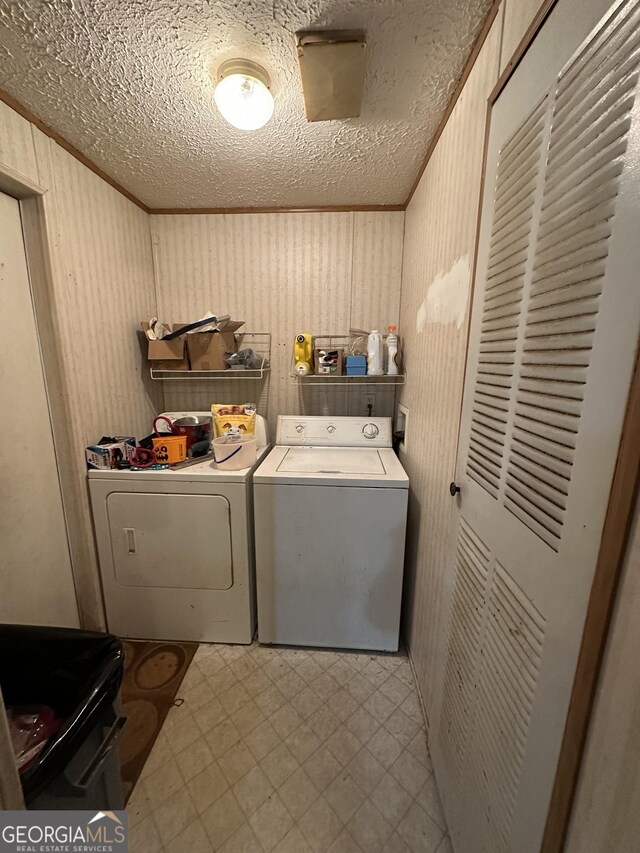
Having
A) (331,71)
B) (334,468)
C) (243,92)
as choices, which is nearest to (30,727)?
(334,468)

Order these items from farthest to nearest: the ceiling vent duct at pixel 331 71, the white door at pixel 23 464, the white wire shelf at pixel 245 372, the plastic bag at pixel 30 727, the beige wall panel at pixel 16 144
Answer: the white wire shelf at pixel 245 372 → the white door at pixel 23 464 → the beige wall panel at pixel 16 144 → the ceiling vent duct at pixel 331 71 → the plastic bag at pixel 30 727

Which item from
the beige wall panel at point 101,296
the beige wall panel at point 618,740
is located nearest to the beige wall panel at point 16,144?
the beige wall panel at point 101,296

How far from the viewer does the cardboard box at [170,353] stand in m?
1.97

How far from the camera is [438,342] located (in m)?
1.32

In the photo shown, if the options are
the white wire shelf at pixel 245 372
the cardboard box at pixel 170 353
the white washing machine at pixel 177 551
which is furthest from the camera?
the white wire shelf at pixel 245 372

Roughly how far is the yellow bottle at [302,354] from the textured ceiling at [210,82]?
2.80 feet

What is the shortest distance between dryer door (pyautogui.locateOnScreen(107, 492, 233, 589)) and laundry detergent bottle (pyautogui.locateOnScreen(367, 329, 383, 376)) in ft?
3.84

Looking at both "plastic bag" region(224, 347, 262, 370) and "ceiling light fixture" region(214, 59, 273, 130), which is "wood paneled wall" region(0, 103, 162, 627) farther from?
"ceiling light fixture" region(214, 59, 273, 130)

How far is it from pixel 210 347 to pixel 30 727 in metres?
1.77

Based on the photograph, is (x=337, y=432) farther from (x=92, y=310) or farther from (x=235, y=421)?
(x=92, y=310)

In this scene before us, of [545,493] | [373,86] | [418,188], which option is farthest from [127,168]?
[545,493]

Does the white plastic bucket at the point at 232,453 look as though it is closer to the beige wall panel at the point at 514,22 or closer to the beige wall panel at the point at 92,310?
the beige wall panel at the point at 92,310

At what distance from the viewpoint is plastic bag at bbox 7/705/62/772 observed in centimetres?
84

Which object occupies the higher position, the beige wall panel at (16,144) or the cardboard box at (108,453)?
the beige wall panel at (16,144)
